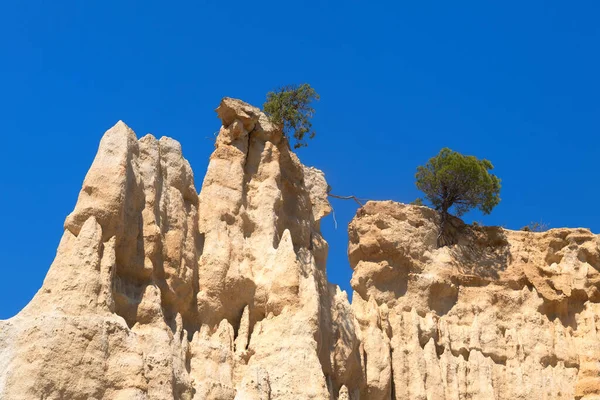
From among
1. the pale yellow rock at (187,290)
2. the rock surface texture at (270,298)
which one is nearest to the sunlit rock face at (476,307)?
the rock surface texture at (270,298)

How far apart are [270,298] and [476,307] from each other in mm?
8602

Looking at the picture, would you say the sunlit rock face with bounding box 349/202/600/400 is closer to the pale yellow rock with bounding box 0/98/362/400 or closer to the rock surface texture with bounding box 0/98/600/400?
the rock surface texture with bounding box 0/98/600/400

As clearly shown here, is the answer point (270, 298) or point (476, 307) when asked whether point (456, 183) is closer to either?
point (476, 307)

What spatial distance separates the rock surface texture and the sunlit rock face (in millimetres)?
42

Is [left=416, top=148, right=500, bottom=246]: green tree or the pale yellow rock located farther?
[left=416, top=148, right=500, bottom=246]: green tree

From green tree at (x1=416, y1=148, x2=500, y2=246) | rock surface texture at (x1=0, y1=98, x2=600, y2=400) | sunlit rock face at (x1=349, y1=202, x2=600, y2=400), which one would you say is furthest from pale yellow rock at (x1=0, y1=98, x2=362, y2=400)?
green tree at (x1=416, y1=148, x2=500, y2=246)

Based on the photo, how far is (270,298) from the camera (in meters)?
21.1

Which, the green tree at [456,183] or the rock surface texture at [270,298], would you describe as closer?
the rock surface texture at [270,298]

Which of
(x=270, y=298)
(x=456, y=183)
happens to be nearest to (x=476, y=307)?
(x=456, y=183)

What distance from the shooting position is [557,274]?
28938 mm

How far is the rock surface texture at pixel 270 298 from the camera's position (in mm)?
16922

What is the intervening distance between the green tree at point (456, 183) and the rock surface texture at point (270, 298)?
3.92ft

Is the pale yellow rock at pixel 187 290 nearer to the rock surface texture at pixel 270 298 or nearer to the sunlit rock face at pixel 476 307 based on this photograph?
the rock surface texture at pixel 270 298

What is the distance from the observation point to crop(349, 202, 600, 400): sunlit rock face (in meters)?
26.2
